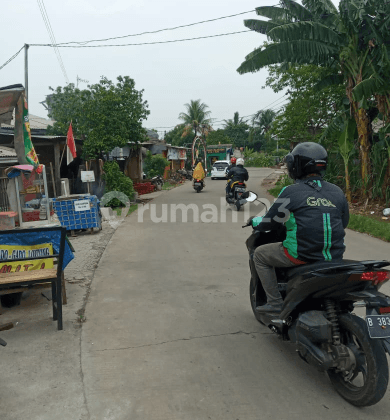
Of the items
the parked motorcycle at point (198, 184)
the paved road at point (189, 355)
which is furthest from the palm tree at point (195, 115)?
the paved road at point (189, 355)

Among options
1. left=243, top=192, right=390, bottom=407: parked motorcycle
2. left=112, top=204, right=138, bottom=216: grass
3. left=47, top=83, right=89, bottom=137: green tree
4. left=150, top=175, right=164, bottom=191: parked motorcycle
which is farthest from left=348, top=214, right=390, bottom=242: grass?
left=150, top=175, right=164, bottom=191: parked motorcycle

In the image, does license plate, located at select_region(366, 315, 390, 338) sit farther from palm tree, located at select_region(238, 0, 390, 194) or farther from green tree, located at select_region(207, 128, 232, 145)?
green tree, located at select_region(207, 128, 232, 145)

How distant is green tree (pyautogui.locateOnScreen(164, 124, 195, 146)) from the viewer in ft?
169

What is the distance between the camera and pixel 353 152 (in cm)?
1325

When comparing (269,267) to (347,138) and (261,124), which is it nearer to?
(347,138)

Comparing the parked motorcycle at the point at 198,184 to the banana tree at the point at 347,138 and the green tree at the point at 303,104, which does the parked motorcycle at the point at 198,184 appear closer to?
the green tree at the point at 303,104

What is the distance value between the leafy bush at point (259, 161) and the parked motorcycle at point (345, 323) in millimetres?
53436

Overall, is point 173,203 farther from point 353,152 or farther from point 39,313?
point 39,313

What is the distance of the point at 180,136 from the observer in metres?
54.7

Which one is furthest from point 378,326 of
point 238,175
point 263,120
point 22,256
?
point 263,120

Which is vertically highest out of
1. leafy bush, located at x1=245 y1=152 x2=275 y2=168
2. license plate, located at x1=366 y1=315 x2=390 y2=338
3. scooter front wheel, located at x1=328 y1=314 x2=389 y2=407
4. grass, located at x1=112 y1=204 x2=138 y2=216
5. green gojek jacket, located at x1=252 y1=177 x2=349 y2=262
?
green gojek jacket, located at x1=252 y1=177 x2=349 y2=262

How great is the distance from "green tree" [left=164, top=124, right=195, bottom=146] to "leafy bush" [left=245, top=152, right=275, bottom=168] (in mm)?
9054

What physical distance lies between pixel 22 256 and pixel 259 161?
52.9 meters

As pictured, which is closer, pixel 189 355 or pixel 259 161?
pixel 189 355
